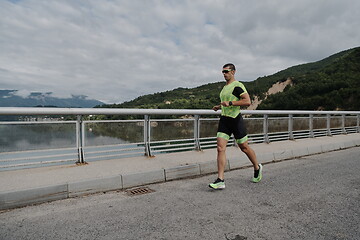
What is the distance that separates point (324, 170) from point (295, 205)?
2.80 metres

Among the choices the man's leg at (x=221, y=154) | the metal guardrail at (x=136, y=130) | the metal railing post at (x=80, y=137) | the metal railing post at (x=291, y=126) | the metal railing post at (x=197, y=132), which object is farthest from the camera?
the metal railing post at (x=291, y=126)

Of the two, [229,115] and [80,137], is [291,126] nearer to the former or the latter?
[229,115]

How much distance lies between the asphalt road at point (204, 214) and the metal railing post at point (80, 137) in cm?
188

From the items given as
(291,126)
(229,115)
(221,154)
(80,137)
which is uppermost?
(229,115)

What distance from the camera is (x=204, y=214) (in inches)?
123

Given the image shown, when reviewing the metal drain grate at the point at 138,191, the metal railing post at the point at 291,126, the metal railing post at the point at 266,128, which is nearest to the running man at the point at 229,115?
the metal drain grate at the point at 138,191

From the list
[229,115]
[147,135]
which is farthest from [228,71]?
[147,135]

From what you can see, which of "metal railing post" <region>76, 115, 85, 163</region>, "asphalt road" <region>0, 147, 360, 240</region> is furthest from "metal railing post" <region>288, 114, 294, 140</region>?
"metal railing post" <region>76, 115, 85, 163</region>

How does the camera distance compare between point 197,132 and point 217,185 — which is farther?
point 197,132

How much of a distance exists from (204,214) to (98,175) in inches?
86.1

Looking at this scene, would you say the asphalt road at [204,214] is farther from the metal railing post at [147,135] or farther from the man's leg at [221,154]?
the metal railing post at [147,135]

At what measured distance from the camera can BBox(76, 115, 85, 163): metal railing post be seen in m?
5.54

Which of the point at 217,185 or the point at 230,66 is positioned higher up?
the point at 230,66

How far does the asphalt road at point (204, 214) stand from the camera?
263cm
